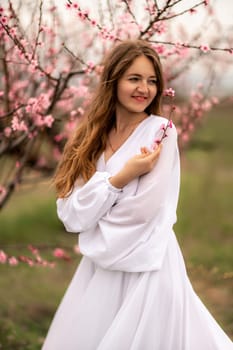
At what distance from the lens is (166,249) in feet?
8.23

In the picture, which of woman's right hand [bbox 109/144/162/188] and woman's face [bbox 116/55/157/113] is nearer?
woman's right hand [bbox 109/144/162/188]

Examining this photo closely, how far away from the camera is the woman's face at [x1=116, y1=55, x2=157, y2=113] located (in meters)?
2.45

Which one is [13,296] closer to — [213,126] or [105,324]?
[105,324]

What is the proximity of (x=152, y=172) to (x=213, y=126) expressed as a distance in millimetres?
13417

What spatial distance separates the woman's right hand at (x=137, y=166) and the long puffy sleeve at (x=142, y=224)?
0.14 ft

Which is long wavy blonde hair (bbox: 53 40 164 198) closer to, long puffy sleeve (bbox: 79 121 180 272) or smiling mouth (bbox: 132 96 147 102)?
smiling mouth (bbox: 132 96 147 102)

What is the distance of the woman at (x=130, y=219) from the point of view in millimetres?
2391

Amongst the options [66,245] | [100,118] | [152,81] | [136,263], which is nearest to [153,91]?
[152,81]

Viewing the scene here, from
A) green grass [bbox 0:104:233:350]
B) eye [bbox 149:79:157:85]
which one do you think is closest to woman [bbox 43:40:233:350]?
eye [bbox 149:79:157:85]

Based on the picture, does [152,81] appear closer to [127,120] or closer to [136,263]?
[127,120]

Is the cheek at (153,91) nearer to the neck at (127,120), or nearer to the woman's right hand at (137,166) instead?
the neck at (127,120)

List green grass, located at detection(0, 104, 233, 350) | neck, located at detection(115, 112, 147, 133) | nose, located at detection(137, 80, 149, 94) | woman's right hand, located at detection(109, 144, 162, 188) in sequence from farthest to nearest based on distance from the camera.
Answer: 1. green grass, located at detection(0, 104, 233, 350)
2. neck, located at detection(115, 112, 147, 133)
3. nose, located at detection(137, 80, 149, 94)
4. woman's right hand, located at detection(109, 144, 162, 188)

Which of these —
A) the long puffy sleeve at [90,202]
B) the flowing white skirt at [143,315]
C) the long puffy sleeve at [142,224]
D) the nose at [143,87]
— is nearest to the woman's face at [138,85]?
the nose at [143,87]

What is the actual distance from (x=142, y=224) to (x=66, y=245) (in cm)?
465
